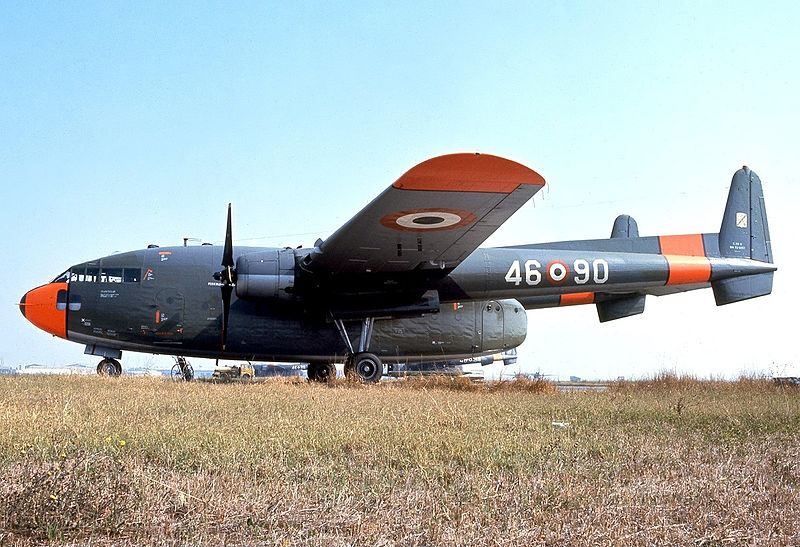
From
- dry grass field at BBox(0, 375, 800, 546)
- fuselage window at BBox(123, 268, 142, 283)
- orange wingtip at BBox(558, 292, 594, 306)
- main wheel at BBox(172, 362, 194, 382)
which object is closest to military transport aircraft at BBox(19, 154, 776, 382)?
fuselage window at BBox(123, 268, 142, 283)

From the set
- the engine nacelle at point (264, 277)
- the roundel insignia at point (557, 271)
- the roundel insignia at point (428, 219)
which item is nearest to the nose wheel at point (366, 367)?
the engine nacelle at point (264, 277)

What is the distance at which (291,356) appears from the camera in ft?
57.6

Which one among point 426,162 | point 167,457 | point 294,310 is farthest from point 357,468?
point 294,310

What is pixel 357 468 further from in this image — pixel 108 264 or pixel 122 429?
pixel 108 264

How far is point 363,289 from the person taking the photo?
16219mm

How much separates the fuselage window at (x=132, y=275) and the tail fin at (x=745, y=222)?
15301 mm

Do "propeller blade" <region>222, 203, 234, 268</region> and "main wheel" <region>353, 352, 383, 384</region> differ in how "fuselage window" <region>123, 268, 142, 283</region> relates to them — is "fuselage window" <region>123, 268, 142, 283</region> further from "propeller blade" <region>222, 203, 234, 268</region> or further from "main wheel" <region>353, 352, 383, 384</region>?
"main wheel" <region>353, 352, 383, 384</region>

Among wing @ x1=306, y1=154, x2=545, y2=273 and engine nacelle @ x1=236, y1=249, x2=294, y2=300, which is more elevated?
wing @ x1=306, y1=154, x2=545, y2=273

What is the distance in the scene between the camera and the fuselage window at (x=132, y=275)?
16.8m

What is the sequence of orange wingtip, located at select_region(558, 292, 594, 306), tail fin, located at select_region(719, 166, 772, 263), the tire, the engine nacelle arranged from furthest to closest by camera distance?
orange wingtip, located at select_region(558, 292, 594, 306) < tail fin, located at select_region(719, 166, 772, 263) < the tire < the engine nacelle

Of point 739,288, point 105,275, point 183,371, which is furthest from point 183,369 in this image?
point 739,288

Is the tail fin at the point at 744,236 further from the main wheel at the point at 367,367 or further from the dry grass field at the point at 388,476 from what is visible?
the dry grass field at the point at 388,476

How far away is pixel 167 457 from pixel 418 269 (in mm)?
11262

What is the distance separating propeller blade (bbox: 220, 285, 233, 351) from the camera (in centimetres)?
1579
